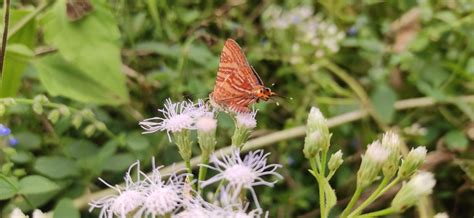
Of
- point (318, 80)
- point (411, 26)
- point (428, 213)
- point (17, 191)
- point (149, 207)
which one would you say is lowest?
point (149, 207)

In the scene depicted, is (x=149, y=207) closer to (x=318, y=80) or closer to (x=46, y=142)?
(x=46, y=142)

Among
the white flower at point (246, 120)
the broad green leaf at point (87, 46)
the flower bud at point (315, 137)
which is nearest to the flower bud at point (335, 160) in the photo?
the flower bud at point (315, 137)

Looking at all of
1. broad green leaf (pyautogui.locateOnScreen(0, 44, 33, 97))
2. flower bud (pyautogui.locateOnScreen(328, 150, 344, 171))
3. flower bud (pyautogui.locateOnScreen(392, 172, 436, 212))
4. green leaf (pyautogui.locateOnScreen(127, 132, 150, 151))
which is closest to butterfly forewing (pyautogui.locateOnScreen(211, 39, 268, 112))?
flower bud (pyautogui.locateOnScreen(328, 150, 344, 171))

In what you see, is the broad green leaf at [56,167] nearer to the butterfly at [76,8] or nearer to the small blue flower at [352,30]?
the butterfly at [76,8]

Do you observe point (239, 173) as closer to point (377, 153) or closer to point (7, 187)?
point (377, 153)

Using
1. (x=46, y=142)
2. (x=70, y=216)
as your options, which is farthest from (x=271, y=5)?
(x=70, y=216)

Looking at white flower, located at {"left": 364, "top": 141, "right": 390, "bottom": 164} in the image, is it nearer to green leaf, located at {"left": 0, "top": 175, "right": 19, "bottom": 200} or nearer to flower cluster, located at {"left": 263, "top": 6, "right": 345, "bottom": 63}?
green leaf, located at {"left": 0, "top": 175, "right": 19, "bottom": 200}
